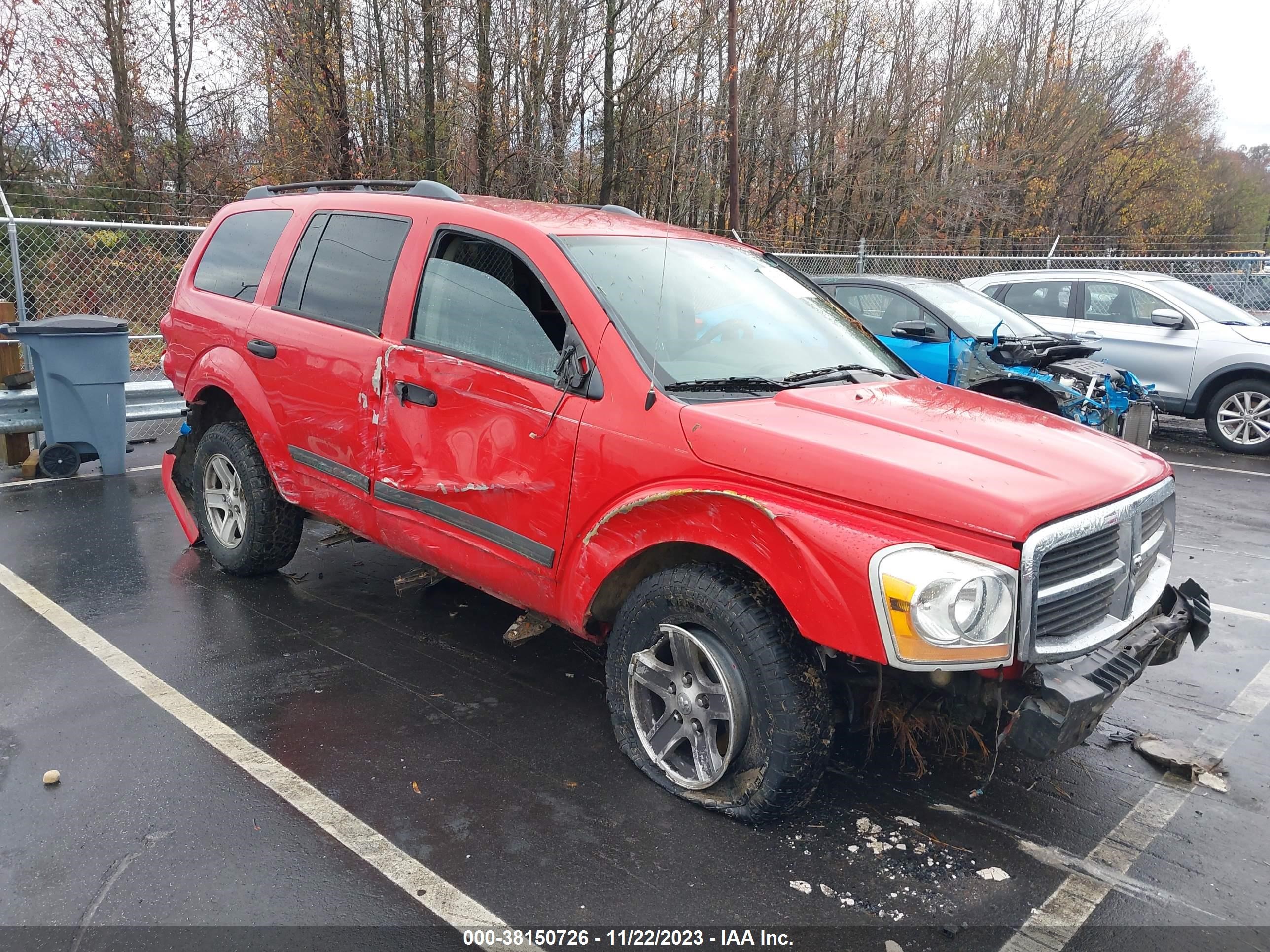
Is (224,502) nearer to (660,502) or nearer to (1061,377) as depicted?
(660,502)

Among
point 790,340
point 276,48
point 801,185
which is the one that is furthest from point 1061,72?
point 790,340

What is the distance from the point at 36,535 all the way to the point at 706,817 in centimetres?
500

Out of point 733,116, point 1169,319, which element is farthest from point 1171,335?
point 733,116

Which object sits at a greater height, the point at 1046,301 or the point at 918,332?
the point at 1046,301

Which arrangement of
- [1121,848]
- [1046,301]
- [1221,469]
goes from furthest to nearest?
1. [1046,301]
2. [1221,469]
3. [1121,848]

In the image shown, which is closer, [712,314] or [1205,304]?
[712,314]

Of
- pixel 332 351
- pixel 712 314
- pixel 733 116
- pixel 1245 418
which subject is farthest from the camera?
pixel 733 116

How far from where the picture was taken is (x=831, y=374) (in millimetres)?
3520

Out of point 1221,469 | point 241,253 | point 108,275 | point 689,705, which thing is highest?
point 241,253

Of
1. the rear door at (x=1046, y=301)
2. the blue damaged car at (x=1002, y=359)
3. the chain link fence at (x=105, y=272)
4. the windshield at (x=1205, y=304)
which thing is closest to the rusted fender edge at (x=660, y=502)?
the blue damaged car at (x=1002, y=359)

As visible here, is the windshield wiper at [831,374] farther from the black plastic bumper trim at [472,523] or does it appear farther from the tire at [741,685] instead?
the black plastic bumper trim at [472,523]

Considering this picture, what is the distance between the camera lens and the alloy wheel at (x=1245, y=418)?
9.66 meters

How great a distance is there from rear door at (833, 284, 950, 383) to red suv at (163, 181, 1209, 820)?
143 inches

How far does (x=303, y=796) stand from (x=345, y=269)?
2.36 metres
